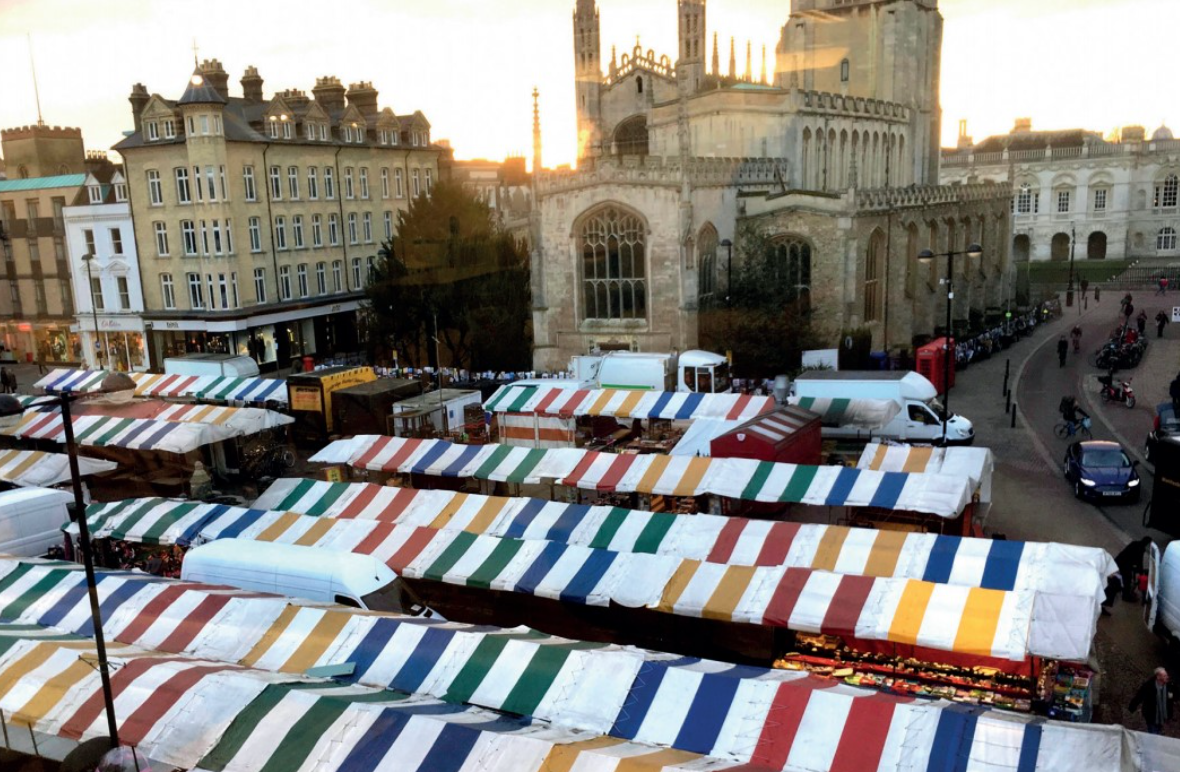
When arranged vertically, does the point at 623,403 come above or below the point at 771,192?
below

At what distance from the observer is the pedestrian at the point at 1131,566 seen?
1537 cm

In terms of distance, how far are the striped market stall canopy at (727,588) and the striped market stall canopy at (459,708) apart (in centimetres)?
193

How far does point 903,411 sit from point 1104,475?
5328mm

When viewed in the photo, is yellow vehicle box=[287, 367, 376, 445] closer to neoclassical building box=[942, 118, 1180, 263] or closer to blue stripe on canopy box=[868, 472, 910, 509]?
blue stripe on canopy box=[868, 472, 910, 509]

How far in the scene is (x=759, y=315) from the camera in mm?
32938

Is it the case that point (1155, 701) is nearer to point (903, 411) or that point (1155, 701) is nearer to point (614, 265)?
point (903, 411)

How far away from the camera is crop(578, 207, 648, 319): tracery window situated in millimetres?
35031

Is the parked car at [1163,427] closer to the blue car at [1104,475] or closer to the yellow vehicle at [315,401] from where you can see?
the blue car at [1104,475]

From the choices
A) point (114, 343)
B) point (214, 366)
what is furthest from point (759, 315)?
point (114, 343)

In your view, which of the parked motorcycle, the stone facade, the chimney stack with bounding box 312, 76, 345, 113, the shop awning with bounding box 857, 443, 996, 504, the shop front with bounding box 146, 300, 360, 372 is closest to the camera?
the shop awning with bounding box 857, 443, 996, 504

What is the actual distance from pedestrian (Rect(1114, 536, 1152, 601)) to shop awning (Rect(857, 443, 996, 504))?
2.69 metres

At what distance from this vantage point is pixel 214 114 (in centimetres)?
3853

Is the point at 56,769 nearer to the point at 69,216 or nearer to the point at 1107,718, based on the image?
the point at 1107,718

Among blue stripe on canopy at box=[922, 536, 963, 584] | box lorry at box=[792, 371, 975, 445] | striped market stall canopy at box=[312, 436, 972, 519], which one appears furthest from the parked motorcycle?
blue stripe on canopy at box=[922, 536, 963, 584]
